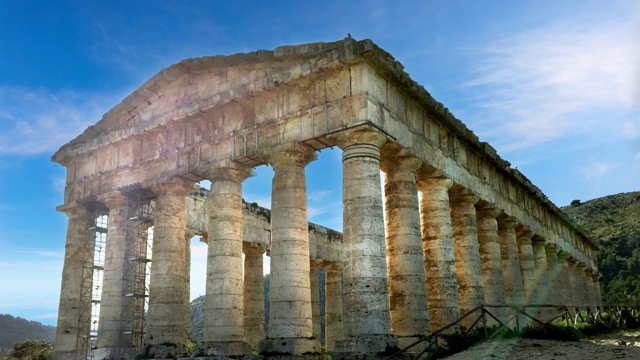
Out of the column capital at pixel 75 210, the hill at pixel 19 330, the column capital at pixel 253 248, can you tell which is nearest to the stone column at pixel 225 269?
the column capital at pixel 75 210

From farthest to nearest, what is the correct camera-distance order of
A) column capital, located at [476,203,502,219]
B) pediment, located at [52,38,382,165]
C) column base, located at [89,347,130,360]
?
column capital, located at [476,203,502,219]
column base, located at [89,347,130,360]
pediment, located at [52,38,382,165]

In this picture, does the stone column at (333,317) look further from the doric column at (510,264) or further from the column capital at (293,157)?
the column capital at (293,157)

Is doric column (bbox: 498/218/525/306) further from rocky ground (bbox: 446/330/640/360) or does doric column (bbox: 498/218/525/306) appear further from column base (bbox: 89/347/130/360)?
column base (bbox: 89/347/130/360)

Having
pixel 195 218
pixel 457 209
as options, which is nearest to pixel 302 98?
pixel 457 209

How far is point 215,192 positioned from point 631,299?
4831 cm

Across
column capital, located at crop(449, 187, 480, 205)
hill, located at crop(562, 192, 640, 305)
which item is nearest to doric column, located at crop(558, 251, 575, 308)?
hill, located at crop(562, 192, 640, 305)

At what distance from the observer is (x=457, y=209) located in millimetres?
22531

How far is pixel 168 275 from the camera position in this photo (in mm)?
20484

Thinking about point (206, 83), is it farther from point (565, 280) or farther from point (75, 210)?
point (565, 280)

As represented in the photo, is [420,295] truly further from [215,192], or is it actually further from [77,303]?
[77,303]

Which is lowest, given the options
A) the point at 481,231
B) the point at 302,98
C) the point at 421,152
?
the point at 481,231

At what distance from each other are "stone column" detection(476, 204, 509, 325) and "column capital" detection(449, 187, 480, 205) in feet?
6.77

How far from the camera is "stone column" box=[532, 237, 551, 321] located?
97.2ft

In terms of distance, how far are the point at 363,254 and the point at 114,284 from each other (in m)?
11.6
